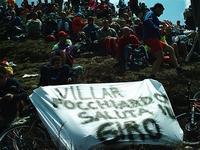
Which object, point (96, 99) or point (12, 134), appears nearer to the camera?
point (12, 134)

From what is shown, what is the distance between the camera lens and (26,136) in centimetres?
582

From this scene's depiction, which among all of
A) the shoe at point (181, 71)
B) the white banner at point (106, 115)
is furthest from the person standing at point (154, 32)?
the white banner at point (106, 115)

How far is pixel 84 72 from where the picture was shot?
34.7 feet

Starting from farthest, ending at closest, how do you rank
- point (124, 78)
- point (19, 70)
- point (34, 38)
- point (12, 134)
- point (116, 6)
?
point (116, 6) → point (34, 38) → point (19, 70) → point (124, 78) → point (12, 134)

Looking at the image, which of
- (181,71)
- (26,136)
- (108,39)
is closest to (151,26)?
(181,71)

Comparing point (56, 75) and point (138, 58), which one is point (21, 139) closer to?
point (56, 75)

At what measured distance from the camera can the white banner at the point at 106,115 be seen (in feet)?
18.5

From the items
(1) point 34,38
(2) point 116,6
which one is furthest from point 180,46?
(2) point 116,6

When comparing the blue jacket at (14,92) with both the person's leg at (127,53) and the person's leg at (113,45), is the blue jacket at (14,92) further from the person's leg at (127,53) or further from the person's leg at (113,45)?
the person's leg at (113,45)

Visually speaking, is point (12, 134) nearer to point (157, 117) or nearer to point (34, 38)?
point (157, 117)

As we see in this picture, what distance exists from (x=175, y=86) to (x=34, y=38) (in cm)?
907

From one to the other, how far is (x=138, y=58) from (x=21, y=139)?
21.7 ft

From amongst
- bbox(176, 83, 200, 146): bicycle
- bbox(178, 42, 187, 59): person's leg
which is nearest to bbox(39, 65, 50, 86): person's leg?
bbox(176, 83, 200, 146): bicycle

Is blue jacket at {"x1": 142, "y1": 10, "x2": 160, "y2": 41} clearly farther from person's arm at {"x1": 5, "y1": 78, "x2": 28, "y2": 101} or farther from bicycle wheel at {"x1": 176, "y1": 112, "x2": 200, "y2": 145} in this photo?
person's arm at {"x1": 5, "y1": 78, "x2": 28, "y2": 101}
